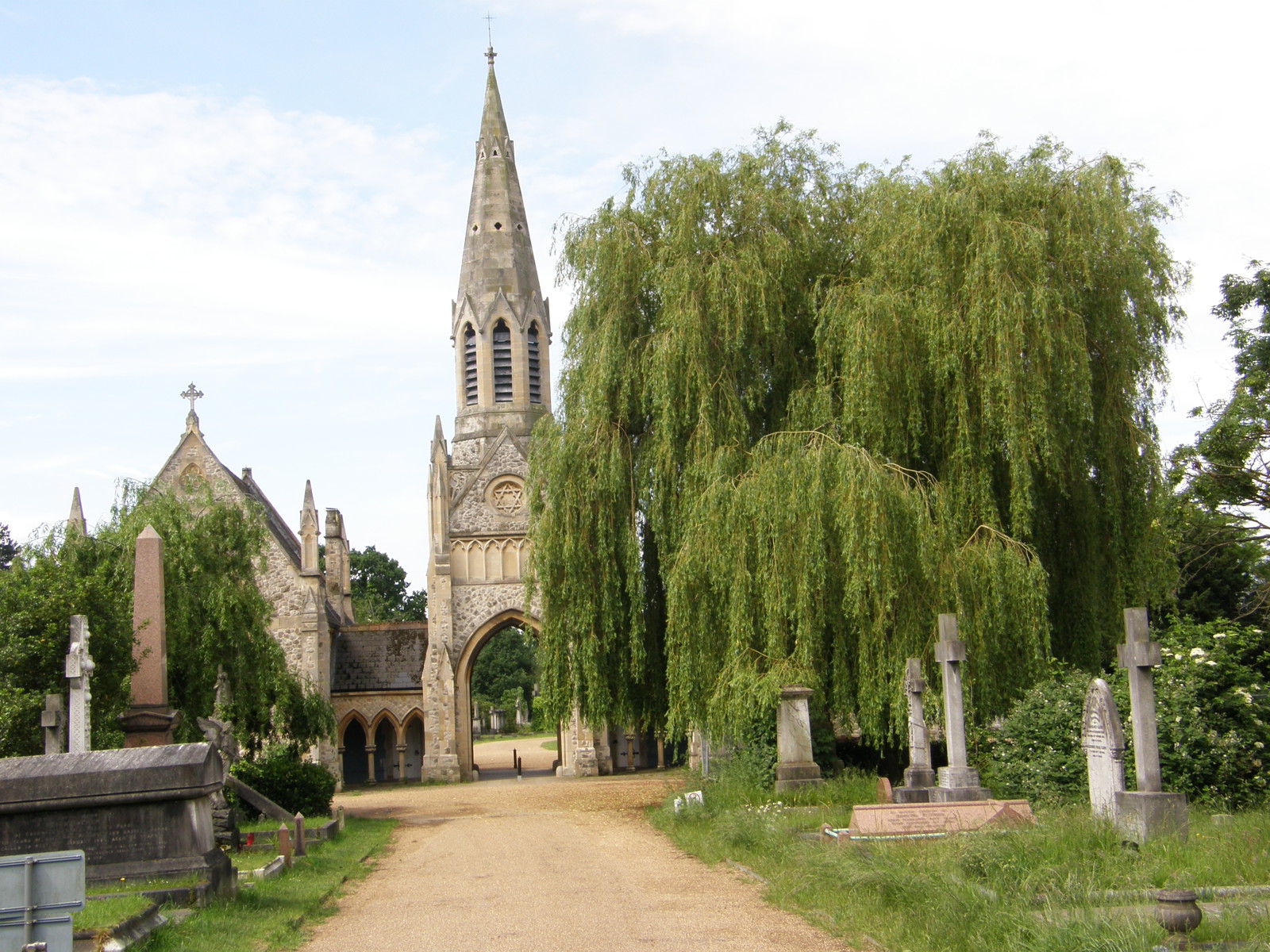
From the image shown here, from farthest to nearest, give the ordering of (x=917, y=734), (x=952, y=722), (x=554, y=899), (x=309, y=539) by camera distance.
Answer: (x=309, y=539), (x=917, y=734), (x=952, y=722), (x=554, y=899)

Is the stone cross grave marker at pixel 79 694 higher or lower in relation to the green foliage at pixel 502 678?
higher

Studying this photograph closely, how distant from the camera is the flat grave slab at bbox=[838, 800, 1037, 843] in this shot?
10531mm

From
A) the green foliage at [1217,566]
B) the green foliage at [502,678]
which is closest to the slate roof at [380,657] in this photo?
the green foliage at [1217,566]

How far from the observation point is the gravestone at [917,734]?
13789 mm

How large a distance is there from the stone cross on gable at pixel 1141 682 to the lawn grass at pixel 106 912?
789 cm

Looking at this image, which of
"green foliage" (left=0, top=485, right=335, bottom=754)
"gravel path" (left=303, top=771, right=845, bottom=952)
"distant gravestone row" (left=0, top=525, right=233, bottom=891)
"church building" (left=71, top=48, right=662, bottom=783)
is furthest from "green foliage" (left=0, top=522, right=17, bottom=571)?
"distant gravestone row" (left=0, top=525, right=233, bottom=891)

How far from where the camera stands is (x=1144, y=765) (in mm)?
9836

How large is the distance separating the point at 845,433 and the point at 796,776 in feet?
15.8

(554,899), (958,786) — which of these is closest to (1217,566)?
(958,786)

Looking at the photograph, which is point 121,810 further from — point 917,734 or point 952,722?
point 917,734

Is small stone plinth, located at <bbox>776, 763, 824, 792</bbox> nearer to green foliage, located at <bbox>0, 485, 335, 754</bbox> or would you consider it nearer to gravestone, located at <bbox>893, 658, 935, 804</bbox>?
gravestone, located at <bbox>893, 658, 935, 804</bbox>

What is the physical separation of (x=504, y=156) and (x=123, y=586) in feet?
86.1

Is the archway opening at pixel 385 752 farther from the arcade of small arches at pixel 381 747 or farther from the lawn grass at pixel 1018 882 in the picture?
the lawn grass at pixel 1018 882

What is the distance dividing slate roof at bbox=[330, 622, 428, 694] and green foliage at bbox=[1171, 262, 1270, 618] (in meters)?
24.0
